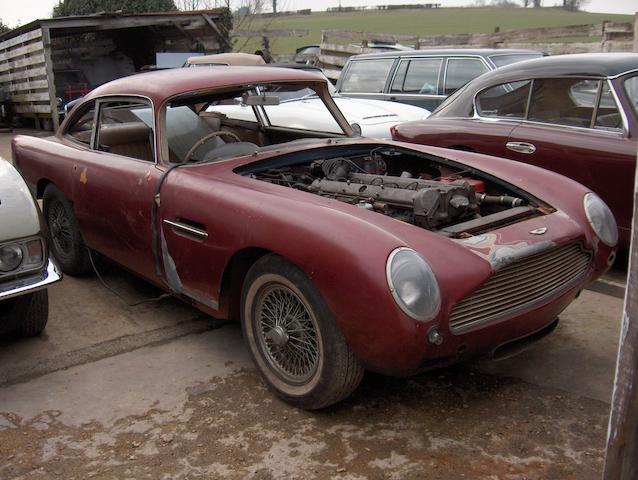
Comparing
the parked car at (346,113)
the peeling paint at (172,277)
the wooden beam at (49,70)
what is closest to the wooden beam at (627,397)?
the peeling paint at (172,277)

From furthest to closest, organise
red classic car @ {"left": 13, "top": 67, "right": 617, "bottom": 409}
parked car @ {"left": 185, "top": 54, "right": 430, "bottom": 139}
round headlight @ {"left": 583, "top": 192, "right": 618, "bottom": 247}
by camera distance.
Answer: parked car @ {"left": 185, "top": 54, "right": 430, "bottom": 139} → round headlight @ {"left": 583, "top": 192, "right": 618, "bottom": 247} → red classic car @ {"left": 13, "top": 67, "right": 617, "bottom": 409}

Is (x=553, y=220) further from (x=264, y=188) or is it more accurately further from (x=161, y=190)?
(x=161, y=190)

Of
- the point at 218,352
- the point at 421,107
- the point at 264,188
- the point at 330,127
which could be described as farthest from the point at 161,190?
the point at 421,107

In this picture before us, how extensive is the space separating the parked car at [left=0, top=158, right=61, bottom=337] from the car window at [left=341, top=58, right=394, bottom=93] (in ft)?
19.9

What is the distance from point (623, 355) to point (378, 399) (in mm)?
1475

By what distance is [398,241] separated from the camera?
8.48ft

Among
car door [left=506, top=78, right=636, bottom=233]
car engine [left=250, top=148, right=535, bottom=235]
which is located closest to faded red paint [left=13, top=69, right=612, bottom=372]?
car engine [left=250, top=148, right=535, bottom=235]

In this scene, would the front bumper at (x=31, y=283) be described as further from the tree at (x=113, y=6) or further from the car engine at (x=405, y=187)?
the tree at (x=113, y=6)

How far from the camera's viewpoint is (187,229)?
3.35m

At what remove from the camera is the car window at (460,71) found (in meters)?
7.98

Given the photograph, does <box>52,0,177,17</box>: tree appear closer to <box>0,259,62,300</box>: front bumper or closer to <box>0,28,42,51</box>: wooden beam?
<box>0,28,42,51</box>: wooden beam

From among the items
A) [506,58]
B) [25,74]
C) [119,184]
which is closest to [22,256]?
[119,184]

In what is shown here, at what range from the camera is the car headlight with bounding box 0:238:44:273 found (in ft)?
10.9

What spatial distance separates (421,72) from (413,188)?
5.47m
